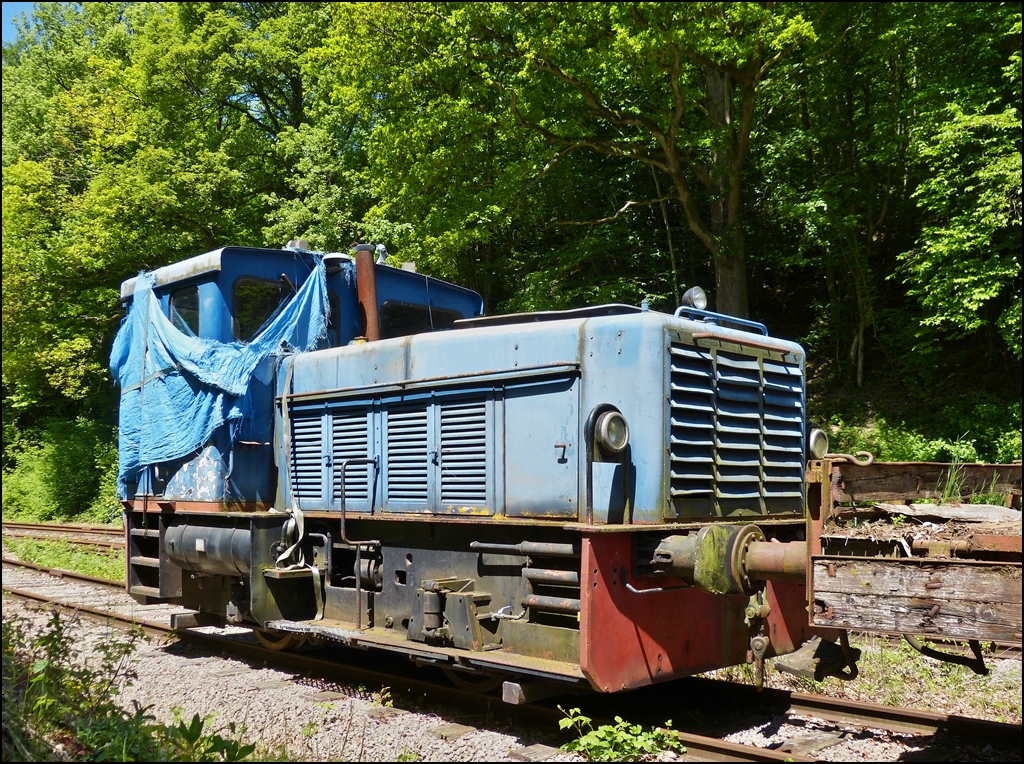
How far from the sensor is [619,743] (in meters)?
4.71

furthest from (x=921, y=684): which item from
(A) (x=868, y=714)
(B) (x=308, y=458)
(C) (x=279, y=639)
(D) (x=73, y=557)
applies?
(D) (x=73, y=557)

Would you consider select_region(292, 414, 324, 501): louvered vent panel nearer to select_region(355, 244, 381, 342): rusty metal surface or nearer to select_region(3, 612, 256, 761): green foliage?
select_region(355, 244, 381, 342): rusty metal surface

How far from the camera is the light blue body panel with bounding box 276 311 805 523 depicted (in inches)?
200

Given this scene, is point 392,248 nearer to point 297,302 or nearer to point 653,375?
point 297,302

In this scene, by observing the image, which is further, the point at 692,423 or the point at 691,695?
the point at 691,695

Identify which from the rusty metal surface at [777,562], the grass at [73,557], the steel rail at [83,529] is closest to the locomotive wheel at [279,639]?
the rusty metal surface at [777,562]

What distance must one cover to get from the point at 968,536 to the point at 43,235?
72.1ft

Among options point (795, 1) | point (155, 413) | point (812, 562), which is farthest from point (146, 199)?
point (812, 562)

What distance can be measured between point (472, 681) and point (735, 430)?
2.57m

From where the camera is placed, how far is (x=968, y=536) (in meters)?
4.15

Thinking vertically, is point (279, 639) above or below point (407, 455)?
below

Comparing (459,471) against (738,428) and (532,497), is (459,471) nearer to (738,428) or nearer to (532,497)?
(532,497)

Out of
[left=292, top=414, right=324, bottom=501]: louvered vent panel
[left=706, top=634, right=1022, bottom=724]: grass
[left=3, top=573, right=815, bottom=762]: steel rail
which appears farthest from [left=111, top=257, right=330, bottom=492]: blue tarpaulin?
[left=706, top=634, right=1022, bottom=724]: grass

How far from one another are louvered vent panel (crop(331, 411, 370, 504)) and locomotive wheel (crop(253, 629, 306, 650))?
4.49 feet
